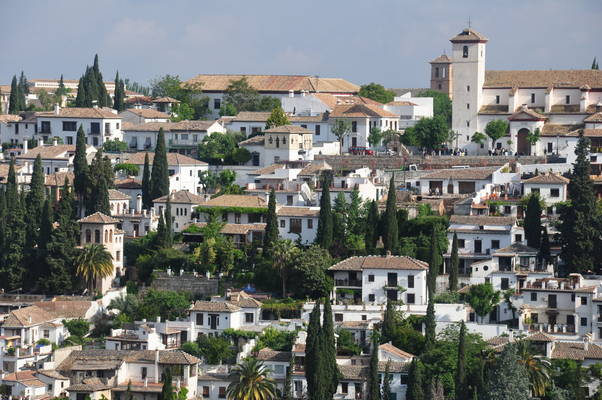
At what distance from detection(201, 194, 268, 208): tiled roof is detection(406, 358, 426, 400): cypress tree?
16.4 metres

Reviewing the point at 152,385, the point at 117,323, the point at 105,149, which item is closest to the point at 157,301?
the point at 117,323

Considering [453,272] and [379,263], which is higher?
[379,263]

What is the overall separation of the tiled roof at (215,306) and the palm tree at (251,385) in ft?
13.8

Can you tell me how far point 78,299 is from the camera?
68375mm

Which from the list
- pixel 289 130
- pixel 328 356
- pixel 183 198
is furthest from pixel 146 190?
pixel 328 356

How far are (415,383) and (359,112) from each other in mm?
30536

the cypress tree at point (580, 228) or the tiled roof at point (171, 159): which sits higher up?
the tiled roof at point (171, 159)

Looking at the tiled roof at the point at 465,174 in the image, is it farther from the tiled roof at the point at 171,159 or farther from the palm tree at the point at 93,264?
the palm tree at the point at 93,264

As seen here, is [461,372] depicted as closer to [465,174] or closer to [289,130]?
[465,174]

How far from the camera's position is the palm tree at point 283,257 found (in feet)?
214

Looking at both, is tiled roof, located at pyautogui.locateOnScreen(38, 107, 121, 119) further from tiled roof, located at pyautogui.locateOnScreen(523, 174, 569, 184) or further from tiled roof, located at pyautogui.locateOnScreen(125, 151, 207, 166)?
tiled roof, located at pyautogui.locateOnScreen(523, 174, 569, 184)

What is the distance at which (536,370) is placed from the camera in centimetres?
5691

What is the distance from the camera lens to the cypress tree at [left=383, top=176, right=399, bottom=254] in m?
66.3

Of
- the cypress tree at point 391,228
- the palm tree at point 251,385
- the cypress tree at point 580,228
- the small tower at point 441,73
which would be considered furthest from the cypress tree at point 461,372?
the small tower at point 441,73
